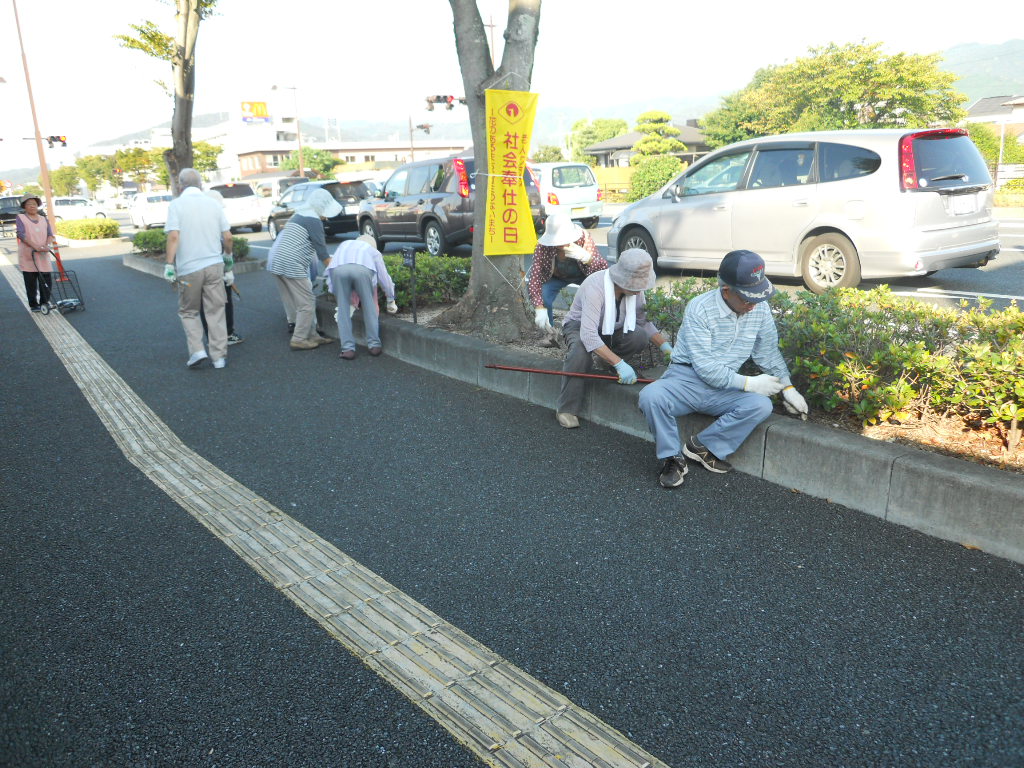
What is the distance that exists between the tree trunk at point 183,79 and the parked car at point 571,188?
660cm

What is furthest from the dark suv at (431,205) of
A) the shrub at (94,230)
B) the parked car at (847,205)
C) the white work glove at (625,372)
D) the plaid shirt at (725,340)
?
the shrub at (94,230)

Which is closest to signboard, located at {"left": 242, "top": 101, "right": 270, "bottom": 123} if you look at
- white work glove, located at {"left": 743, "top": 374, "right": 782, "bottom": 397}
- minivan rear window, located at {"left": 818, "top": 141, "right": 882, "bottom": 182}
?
minivan rear window, located at {"left": 818, "top": 141, "right": 882, "bottom": 182}

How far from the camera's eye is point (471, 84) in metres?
6.38

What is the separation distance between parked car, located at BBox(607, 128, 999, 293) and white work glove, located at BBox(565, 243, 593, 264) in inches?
155

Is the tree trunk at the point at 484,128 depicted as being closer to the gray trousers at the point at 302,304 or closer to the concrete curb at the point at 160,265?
the gray trousers at the point at 302,304

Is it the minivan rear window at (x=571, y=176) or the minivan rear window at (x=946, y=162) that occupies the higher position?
the minivan rear window at (x=571, y=176)

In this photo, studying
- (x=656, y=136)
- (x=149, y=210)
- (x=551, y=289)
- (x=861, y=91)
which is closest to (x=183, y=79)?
(x=551, y=289)

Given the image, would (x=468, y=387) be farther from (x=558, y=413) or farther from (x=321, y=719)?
(x=321, y=719)

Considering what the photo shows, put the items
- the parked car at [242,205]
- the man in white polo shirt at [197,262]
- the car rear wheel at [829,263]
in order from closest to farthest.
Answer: the man in white polo shirt at [197,262], the car rear wheel at [829,263], the parked car at [242,205]

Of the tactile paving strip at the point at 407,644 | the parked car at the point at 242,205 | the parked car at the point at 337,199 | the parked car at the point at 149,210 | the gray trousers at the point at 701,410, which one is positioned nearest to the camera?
the tactile paving strip at the point at 407,644

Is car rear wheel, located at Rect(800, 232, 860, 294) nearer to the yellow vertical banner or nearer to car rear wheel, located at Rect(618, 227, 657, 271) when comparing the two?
car rear wheel, located at Rect(618, 227, 657, 271)

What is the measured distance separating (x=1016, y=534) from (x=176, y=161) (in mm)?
14692

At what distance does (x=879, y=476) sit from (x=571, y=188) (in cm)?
1286

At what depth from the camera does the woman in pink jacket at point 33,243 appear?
383 inches
